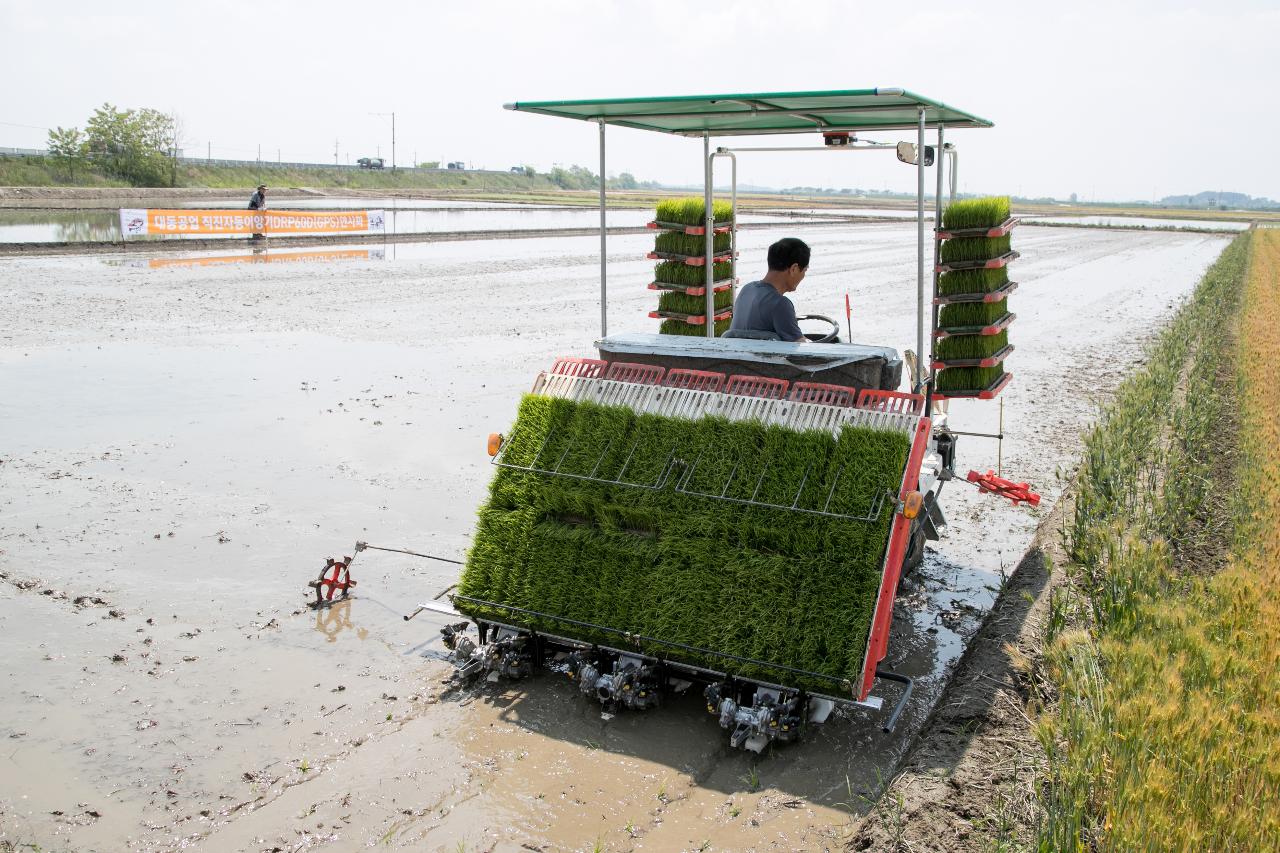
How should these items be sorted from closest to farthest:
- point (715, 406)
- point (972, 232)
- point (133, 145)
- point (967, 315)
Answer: point (715, 406), point (972, 232), point (967, 315), point (133, 145)

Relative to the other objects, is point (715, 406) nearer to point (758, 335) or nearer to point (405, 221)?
point (758, 335)

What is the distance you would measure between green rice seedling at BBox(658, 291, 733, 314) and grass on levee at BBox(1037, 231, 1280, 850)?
3.08 meters

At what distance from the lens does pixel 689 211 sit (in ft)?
30.4

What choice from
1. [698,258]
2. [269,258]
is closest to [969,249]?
[698,258]

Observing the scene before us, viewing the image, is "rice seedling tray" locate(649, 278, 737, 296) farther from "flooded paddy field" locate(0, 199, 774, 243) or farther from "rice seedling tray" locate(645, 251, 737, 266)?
"flooded paddy field" locate(0, 199, 774, 243)

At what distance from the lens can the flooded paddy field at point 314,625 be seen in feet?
14.9

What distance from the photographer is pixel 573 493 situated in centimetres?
591

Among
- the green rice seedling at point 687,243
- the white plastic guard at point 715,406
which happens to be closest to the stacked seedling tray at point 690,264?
the green rice seedling at point 687,243

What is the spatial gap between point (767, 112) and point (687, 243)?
7.62 feet

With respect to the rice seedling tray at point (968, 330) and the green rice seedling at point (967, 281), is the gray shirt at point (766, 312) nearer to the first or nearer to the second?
the rice seedling tray at point (968, 330)

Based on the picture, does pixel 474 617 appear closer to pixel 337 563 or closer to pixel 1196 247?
pixel 337 563

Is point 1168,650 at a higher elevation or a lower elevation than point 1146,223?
lower

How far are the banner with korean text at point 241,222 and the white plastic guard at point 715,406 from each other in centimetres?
2964

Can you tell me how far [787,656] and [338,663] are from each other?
97.2 inches
